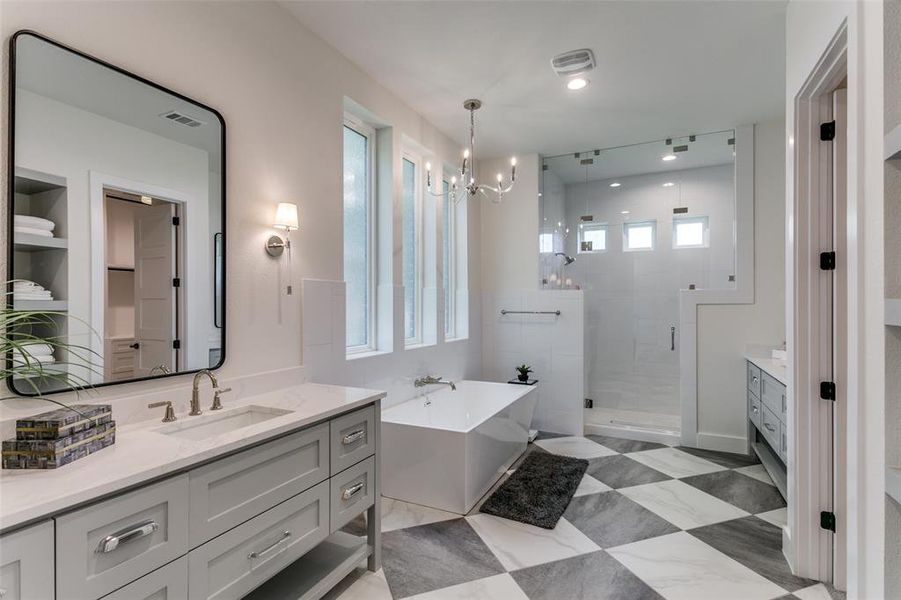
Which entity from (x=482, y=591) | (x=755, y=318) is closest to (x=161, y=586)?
(x=482, y=591)

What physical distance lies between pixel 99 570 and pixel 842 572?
105 inches

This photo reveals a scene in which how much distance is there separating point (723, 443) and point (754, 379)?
701 mm

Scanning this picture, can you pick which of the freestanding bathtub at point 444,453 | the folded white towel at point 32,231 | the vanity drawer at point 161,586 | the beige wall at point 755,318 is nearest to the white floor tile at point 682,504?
the freestanding bathtub at point 444,453

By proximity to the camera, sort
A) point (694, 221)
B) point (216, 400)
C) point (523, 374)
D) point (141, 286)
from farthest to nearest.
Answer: point (523, 374)
point (694, 221)
point (216, 400)
point (141, 286)

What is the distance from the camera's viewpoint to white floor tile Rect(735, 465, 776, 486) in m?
3.06

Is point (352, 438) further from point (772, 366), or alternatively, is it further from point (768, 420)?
point (772, 366)

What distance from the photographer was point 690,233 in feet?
13.0

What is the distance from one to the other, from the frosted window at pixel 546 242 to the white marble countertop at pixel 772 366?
189 centimetres

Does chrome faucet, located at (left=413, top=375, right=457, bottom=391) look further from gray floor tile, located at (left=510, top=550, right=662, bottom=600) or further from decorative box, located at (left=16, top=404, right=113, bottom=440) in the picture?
decorative box, located at (left=16, top=404, right=113, bottom=440)

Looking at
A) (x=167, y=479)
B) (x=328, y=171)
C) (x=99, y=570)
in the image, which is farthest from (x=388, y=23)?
(x=99, y=570)

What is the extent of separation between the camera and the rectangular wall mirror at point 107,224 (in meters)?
1.35

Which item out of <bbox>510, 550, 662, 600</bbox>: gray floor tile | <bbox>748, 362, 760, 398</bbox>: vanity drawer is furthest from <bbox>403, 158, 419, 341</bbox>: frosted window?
<bbox>748, 362, 760, 398</bbox>: vanity drawer

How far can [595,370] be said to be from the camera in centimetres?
443

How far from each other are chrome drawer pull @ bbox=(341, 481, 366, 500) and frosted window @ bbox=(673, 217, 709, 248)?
348cm
